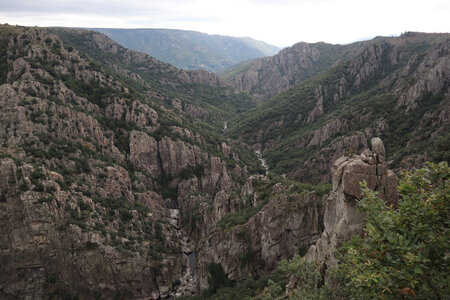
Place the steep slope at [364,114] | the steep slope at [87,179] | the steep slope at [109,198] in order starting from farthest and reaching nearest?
the steep slope at [364,114] < the steep slope at [87,179] < the steep slope at [109,198]

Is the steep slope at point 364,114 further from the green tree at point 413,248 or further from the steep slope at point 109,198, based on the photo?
→ the green tree at point 413,248

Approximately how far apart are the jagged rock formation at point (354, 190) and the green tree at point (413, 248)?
40.4 feet

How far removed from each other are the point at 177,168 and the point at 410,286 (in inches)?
3637

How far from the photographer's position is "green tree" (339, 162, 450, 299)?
10.9 meters

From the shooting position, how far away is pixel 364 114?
113 m

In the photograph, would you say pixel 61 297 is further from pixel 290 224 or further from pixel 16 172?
pixel 290 224

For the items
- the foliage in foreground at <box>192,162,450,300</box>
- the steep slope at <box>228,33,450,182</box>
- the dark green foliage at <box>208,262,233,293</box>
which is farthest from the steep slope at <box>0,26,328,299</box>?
the foliage in foreground at <box>192,162,450,300</box>

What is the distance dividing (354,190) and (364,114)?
99401 millimetres

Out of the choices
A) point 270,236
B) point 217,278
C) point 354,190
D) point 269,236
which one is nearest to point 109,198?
point 217,278

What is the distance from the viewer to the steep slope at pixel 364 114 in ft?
277

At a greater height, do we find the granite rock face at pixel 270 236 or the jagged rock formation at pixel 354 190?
the jagged rock formation at pixel 354 190

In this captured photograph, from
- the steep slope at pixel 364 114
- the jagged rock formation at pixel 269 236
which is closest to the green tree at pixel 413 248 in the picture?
the jagged rock formation at pixel 269 236

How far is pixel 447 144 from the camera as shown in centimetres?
5116

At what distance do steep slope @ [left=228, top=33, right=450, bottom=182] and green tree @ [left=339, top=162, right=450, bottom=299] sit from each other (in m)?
46.5
